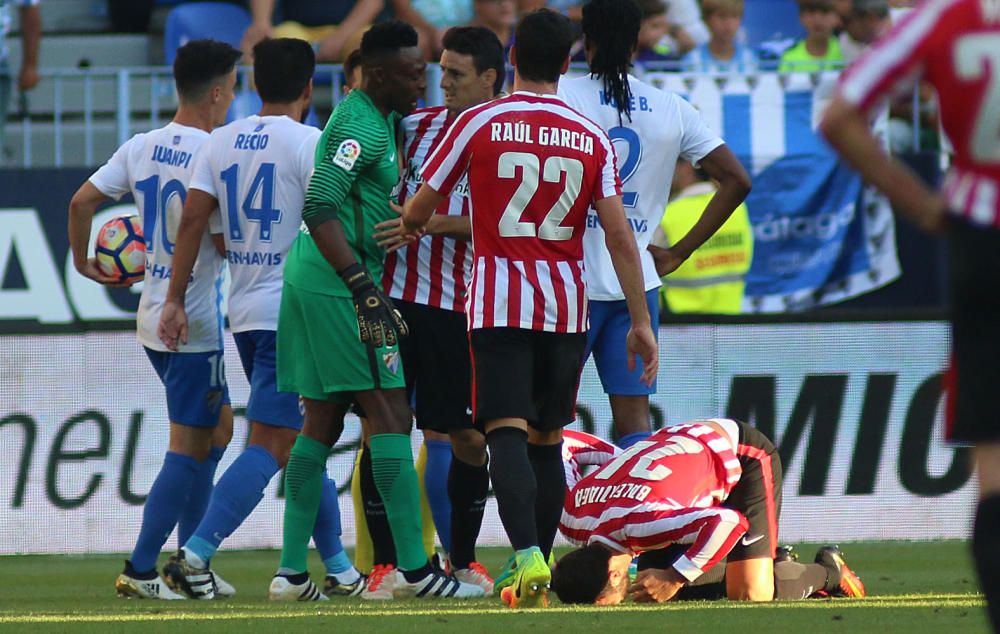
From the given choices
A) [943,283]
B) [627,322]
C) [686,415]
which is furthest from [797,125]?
[627,322]

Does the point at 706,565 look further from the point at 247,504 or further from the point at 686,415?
the point at 686,415

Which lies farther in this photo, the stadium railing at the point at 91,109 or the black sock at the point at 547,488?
the stadium railing at the point at 91,109

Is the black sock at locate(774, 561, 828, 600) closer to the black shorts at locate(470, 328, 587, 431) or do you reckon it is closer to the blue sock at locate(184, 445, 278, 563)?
the black shorts at locate(470, 328, 587, 431)

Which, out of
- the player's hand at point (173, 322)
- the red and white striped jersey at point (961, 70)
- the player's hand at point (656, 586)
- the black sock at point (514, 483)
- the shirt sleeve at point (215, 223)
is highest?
the red and white striped jersey at point (961, 70)

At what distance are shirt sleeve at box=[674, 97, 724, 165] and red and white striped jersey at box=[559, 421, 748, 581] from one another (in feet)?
3.64

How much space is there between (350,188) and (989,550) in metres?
3.33

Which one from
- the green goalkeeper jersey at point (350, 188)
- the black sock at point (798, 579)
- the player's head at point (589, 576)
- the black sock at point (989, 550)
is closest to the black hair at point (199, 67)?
the green goalkeeper jersey at point (350, 188)

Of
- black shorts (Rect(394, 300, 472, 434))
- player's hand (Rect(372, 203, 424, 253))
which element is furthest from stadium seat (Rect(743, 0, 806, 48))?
player's hand (Rect(372, 203, 424, 253))

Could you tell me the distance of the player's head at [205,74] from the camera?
23.0 ft

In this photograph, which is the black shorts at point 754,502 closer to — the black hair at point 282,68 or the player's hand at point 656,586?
the player's hand at point 656,586

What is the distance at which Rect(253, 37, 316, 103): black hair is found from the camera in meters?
6.56

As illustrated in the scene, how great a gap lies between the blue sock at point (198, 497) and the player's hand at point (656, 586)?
2.03 metres


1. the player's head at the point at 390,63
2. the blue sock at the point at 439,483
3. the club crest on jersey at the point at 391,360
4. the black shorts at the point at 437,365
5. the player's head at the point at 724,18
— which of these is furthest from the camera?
the player's head at the point at 724,18

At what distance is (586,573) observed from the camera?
19.1 feet
